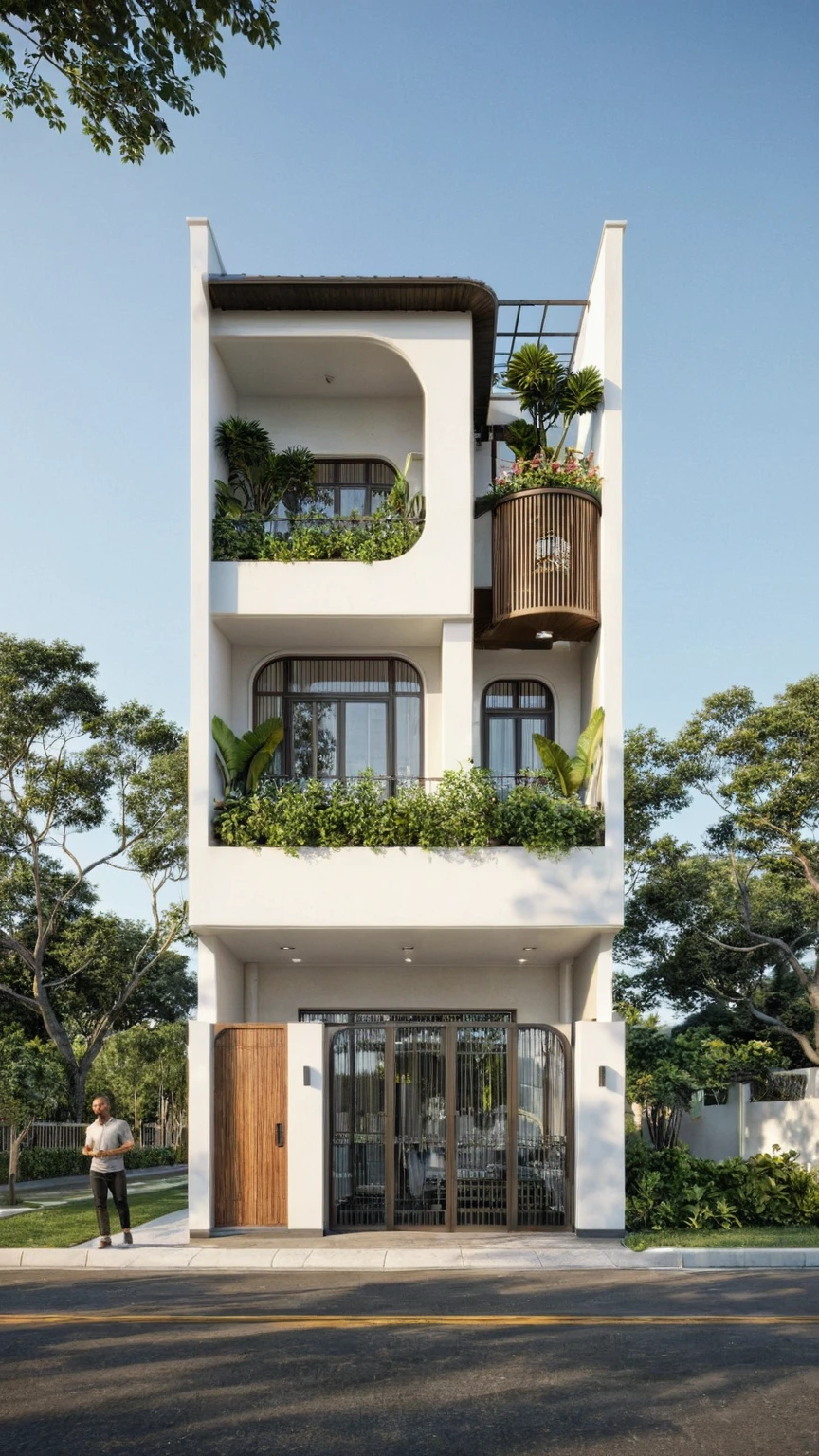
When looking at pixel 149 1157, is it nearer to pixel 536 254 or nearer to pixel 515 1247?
pixel 515 1247

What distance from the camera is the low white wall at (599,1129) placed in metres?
14.8

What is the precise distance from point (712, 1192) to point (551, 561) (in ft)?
25.4

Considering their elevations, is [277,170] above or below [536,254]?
below

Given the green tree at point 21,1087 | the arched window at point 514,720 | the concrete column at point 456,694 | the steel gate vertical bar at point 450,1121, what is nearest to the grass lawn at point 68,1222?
the green tree at point 21,1087

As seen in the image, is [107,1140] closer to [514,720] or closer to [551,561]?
[514,720]

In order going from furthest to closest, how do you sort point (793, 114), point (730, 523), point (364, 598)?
point (730, 523) → point (364, 598) → point (793, 114)

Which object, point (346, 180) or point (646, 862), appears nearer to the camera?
point (346, 180)

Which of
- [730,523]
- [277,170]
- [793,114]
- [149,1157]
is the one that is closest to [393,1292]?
[277,170]

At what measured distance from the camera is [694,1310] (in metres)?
10.2

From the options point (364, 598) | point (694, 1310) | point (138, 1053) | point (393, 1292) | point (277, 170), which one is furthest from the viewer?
point (138, 1053)

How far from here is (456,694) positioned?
1627 centimetres

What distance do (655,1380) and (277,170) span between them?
10.3 meters

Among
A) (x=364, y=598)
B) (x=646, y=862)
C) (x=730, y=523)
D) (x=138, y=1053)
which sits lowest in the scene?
(x=138, y=1053)

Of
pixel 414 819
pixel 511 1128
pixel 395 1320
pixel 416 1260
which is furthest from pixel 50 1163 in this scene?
pixel 395 1320
